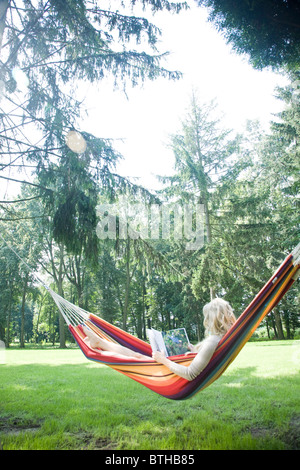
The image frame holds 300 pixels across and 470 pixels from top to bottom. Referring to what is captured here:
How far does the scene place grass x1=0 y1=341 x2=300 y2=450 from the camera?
64.4 inches

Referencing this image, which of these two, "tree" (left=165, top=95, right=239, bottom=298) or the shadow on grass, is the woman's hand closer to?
the shadow on grass

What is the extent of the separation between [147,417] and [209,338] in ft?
3.40

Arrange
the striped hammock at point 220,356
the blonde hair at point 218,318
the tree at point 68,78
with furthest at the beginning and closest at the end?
the tree at point 68,78
the blonde hair at point 218,318
the striped hammock at point 220,356

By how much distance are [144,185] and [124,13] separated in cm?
176

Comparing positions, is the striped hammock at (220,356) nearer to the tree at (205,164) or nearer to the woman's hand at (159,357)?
the woman's hand at (159,357)

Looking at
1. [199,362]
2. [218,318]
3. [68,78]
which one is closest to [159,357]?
[199,362]

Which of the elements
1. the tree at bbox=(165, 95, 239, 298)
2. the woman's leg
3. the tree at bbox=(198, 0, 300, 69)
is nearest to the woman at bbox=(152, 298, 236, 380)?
the woman's leg

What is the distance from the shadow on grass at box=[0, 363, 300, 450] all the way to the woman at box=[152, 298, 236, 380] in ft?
1.47

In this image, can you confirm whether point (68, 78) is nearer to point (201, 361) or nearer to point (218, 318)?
point (218, 318)

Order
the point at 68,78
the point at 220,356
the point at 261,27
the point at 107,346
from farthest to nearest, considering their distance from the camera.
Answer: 1. the point at 68,78
2. the point at 107,346
3. the point at 261,27
4. the point at 220,356

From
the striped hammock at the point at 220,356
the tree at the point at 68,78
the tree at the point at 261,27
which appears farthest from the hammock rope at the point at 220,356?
the tree at the point at 261,27

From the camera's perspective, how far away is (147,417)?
2098mm

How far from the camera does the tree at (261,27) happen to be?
194 cm

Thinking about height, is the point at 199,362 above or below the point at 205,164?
below
